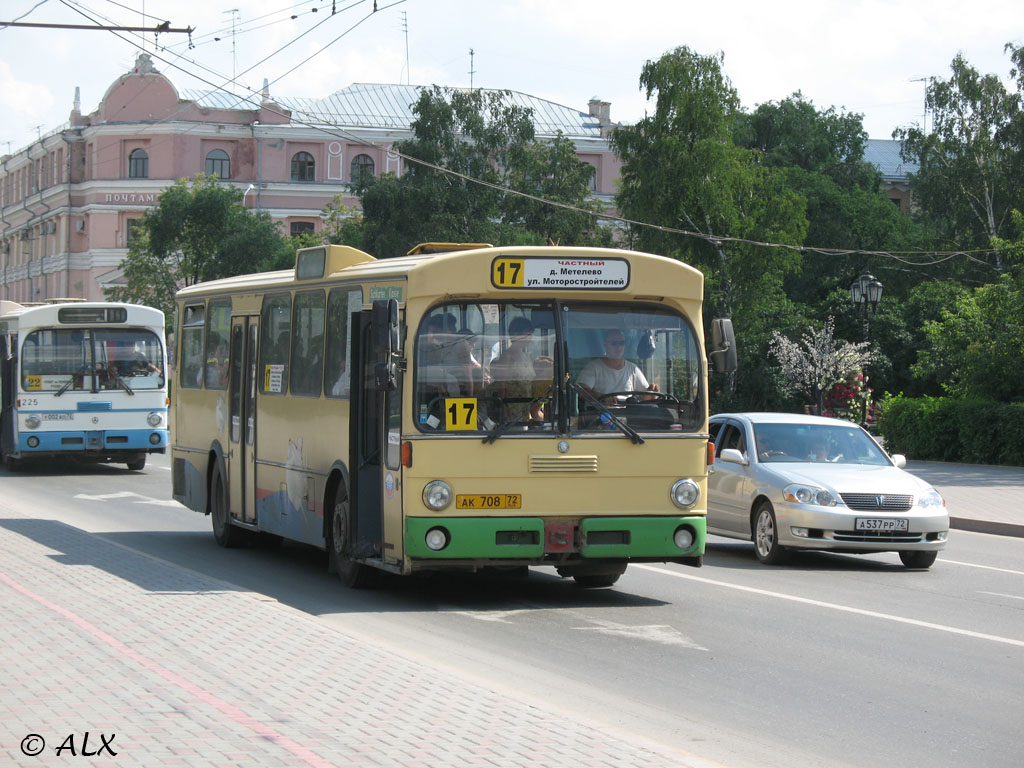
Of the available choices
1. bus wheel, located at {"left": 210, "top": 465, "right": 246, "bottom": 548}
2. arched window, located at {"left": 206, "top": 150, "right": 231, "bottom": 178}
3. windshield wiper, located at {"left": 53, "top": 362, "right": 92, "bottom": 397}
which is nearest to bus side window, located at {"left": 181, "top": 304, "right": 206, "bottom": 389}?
bus wheel, located at {"left": 210, "top": 465, "right": 246, "bottom": 548}

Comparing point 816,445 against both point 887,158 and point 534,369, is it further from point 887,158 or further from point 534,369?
point 887,158

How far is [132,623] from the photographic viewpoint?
9.45 meters

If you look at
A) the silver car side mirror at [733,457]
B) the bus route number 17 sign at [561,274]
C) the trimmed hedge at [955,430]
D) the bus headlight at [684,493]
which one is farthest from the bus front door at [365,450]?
the trimmed hedge at [955,430]

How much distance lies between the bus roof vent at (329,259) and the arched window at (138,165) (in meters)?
77.9

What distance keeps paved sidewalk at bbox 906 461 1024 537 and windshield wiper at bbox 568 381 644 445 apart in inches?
399

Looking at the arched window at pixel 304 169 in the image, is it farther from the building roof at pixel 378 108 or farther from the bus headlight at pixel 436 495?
the bus headlight at pixel 436 495

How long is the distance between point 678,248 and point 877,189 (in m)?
33.9

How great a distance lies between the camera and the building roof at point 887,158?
10169cm

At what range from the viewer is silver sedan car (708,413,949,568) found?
47.9 ft

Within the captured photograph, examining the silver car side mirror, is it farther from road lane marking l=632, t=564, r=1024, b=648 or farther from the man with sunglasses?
the man with sunglasses

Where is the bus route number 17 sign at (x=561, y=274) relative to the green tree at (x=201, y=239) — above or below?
below

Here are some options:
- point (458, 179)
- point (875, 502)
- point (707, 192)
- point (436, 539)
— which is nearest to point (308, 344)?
point (436, 539)

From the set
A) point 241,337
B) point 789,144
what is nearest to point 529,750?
point 241,337

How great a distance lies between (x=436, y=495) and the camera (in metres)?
11.2
